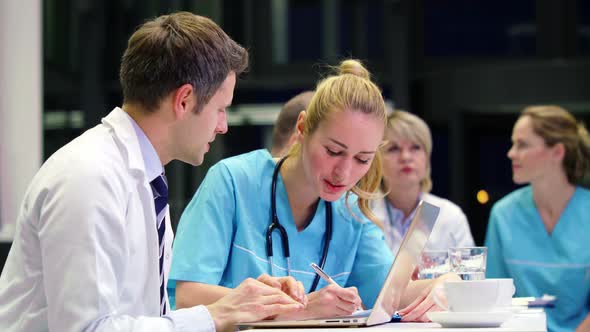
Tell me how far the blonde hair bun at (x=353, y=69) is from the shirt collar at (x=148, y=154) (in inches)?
29.1

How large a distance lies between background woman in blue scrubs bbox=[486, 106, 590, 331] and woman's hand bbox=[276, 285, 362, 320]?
6.20 ft

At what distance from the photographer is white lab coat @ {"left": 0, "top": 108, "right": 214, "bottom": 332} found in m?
1.28

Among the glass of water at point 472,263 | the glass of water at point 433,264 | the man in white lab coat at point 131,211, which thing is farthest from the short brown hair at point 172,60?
the glass of water at point 433,264

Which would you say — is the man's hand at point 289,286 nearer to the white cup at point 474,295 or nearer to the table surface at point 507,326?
the table surface at point 507,326

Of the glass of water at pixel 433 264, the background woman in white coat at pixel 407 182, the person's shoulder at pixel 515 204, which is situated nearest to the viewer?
the glass of water at pixel 433 264

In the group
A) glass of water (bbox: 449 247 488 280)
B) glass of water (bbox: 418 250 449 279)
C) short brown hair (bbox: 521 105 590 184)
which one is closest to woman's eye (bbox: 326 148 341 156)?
glass of water (bbox: 449 247 488 280)

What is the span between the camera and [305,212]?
2.08 metres

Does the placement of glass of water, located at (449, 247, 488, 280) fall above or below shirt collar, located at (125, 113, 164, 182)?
below

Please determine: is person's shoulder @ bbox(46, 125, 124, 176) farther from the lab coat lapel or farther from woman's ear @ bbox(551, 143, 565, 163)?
woman's ear @ bbox(551, 143, 565, 163)

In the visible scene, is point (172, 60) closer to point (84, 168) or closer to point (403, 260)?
point (84, 168)

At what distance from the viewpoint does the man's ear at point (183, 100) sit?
59.6 inches

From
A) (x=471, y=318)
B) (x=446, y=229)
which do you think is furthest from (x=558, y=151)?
(x=471, y=318)

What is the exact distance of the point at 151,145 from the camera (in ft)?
5.04

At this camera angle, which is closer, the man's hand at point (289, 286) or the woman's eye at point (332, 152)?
the man's hand at point (289, 286)
